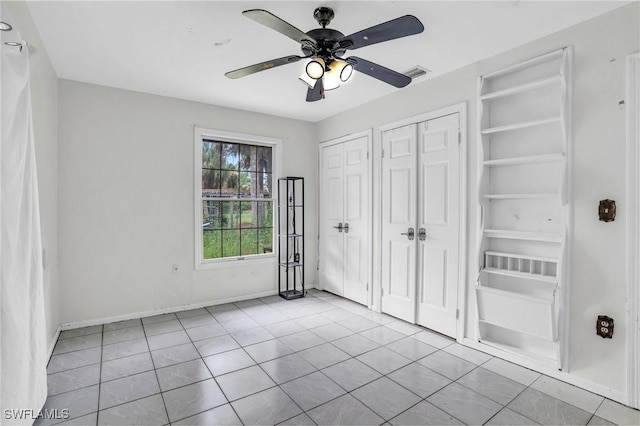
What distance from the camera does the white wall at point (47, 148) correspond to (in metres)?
2.36

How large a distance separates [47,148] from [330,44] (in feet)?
8.73

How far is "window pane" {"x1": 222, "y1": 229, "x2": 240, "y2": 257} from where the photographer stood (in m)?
4.33

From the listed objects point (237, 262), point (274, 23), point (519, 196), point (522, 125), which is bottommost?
point (237, 262)

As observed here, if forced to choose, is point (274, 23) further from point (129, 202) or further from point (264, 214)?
point (264, 214)

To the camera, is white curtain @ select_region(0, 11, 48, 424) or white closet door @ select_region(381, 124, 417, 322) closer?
white curtain @ select_region(0, 11, 48, 424)

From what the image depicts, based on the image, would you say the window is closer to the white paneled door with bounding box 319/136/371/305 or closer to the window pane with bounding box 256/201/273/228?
the window pane with bounding box 256/201/273/228

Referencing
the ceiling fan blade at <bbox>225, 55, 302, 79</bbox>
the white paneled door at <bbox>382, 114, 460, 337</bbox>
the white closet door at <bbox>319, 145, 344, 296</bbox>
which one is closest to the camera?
the ceiling fan blade at <bbox>225, 55, 302, 79</bbox>

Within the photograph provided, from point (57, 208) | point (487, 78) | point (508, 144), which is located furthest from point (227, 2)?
point (57, 208)

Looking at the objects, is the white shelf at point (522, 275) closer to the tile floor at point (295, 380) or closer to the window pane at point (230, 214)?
the tile floor at point (295, 380)

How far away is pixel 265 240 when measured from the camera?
469cm

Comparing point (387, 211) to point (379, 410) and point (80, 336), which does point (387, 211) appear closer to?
point (379, 410)

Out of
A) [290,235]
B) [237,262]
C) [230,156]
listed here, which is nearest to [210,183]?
[230,156]

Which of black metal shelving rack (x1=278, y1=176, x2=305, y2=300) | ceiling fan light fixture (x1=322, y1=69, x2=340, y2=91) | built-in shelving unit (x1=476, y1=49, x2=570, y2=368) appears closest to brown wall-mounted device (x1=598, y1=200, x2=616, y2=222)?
built-in shelving unit (x1=476, y1=49, x2=570, y2=368)

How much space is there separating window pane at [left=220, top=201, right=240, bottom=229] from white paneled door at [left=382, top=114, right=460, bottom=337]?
1970 millimetres
